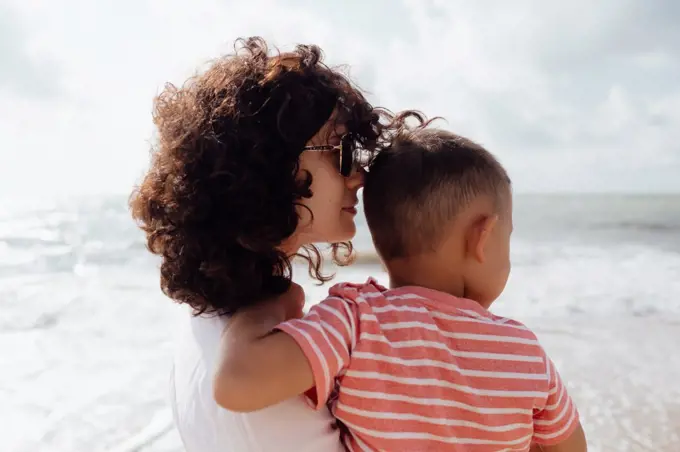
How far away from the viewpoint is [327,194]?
172cm

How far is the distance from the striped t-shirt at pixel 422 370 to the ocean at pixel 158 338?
238 centimetres

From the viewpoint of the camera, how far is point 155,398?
445cm

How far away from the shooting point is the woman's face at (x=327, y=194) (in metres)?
1.67

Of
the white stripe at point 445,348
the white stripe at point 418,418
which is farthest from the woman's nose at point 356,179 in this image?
the white stripe at point 418,418

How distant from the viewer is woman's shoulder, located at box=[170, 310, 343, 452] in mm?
1478

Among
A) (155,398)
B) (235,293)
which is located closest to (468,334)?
(235,293)

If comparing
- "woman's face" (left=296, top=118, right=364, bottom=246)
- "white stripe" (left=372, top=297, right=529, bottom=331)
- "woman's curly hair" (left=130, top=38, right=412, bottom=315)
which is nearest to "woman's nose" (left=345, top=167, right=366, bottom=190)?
"woman's face" (left=296, top=118, right=364, bottom=246)

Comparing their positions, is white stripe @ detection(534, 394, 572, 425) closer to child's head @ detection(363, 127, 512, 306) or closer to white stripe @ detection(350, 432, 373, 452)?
child's head @ detection(363, 127, 512, 306)

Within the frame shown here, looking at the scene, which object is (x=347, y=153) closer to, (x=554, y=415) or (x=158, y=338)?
(x=554, y=415)

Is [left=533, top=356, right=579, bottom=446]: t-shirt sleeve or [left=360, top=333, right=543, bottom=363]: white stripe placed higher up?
[left=360, top=333, right=543, bottom=363]: white stripe

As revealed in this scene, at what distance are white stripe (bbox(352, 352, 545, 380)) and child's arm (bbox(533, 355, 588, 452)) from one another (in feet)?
0.23

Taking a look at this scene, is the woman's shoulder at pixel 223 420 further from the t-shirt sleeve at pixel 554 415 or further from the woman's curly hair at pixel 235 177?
the t-shirt sleeve at pixel 554 415

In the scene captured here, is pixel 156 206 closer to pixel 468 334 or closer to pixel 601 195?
pixel 468 334

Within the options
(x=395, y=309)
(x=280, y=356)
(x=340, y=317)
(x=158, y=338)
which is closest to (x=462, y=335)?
(x=395, y=309)
